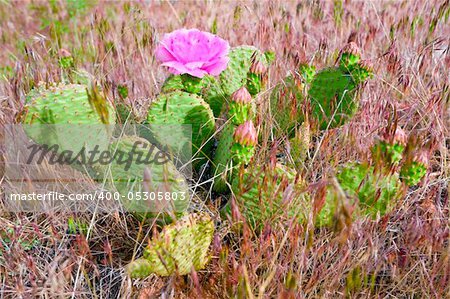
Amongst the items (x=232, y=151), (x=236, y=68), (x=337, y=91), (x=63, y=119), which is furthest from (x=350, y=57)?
(x=63, y=119)

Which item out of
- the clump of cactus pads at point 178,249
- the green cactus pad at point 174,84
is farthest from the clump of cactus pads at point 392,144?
the green cactus pad at point 174,84

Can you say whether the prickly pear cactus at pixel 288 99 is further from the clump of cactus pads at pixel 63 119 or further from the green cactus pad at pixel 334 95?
the clump of cactus pads at pixel 63 119

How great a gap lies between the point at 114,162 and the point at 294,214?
44cm

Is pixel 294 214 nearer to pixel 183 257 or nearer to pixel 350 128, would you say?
pixel 183 257

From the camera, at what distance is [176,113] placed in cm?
127

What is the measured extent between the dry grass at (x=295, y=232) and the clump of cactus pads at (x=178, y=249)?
3cm

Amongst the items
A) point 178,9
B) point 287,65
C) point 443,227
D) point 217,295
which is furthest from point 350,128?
point 178,9

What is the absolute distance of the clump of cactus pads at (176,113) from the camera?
126 centimetres

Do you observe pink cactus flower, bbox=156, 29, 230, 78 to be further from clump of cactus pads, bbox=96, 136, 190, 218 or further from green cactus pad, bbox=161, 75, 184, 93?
clump of cactus pads, bbox=96, 136, 190, 218

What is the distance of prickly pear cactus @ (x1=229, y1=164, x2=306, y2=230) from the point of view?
107 cm

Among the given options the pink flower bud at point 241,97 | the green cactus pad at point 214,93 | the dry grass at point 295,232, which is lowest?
the dry grass at point 295,232

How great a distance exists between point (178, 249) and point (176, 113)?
0.40 m

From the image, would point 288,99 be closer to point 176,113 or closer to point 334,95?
point 334,95

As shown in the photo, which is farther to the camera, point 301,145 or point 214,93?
point 214,93
